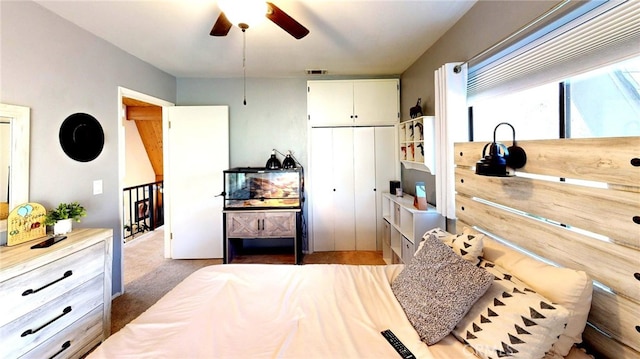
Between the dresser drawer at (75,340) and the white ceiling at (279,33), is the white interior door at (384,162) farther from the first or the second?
the dresser drawer at (75,340)

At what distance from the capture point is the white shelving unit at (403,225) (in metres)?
2.41

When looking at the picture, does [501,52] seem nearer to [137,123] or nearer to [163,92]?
[163,92]

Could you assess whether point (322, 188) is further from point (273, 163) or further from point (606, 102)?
point (606, 102)

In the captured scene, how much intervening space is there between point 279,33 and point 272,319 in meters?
2.32

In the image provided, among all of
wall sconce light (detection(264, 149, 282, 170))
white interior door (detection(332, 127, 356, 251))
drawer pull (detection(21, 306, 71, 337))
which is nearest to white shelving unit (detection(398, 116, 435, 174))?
white interior door (detection(332, 127, 356, 251))

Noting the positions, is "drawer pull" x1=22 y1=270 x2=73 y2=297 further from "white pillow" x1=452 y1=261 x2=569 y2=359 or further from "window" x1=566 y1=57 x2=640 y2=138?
"window" x1=566 y1=57 x2=640 y2=138

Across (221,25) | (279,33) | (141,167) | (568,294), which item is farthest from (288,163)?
(141,167)

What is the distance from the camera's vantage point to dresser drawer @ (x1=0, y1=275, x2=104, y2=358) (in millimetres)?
1372

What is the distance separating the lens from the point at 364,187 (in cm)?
367

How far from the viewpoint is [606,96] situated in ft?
3.71

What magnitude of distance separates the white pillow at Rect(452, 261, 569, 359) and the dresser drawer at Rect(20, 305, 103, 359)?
7.47ft

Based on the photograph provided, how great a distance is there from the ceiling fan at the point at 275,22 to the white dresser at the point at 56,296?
1.75m

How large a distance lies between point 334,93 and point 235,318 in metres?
3.08

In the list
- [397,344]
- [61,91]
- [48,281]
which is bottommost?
[397,344]
